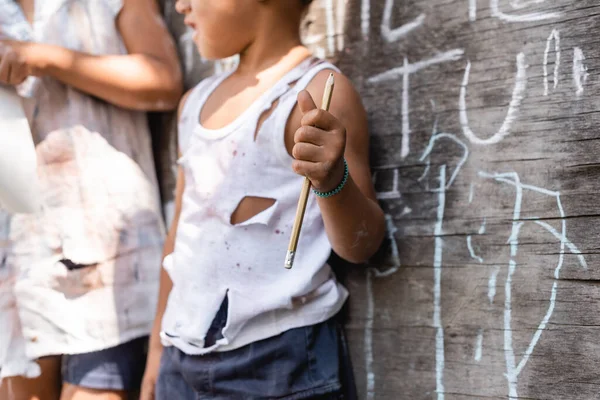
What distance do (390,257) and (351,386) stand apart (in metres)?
0.27

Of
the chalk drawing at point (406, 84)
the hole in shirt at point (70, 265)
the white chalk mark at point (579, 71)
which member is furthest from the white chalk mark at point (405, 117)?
the hole in shirt at point (70, 265)

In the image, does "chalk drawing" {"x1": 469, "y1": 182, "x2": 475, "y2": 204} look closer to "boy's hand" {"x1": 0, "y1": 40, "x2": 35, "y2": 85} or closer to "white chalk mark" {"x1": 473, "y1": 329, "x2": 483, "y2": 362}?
"white chalk mark" {"x1": 473, "y1": 329, "x2": 483, "y2": 362}

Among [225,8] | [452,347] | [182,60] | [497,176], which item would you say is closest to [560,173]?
[497,176]

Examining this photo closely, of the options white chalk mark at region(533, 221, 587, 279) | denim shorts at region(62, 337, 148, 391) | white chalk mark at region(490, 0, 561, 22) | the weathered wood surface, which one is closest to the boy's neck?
the weathered wood surface

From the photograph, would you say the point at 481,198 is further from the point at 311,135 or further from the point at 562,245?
the point at 311,135

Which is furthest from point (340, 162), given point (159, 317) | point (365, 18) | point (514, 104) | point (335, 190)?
point (159, 317)

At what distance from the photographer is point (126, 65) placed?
156 cm

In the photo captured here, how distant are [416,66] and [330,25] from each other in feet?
0.85

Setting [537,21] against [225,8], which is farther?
[225,8]

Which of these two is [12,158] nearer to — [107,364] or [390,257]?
[107,364]

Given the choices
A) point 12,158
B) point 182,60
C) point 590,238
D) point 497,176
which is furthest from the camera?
point 182,60

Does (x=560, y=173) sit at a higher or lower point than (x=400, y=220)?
higher

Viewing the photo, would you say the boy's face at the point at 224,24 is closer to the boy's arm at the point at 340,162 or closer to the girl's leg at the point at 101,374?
the boy's arm at the point at 340,162

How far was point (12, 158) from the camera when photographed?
1445mm
